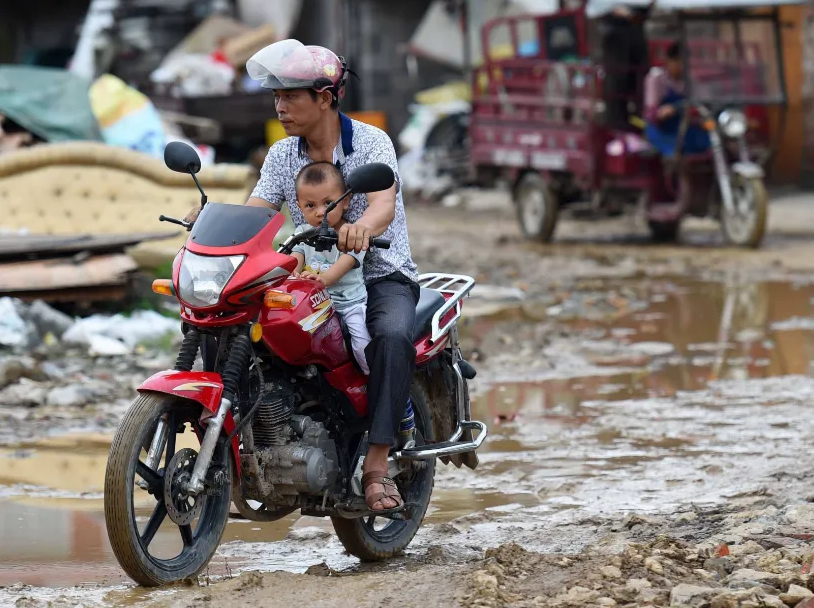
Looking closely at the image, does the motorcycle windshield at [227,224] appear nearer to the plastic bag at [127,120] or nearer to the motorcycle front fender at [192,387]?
the motorcycle front fender at [192,387]

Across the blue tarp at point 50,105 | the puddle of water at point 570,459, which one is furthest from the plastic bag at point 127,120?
the puddle of water at point 570,459

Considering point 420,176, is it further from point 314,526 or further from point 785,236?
point 314,526

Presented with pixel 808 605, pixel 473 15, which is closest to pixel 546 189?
pixel 473 15

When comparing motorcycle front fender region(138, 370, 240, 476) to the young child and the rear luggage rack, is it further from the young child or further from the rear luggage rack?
the rear luggage rack

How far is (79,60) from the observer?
22.1 m

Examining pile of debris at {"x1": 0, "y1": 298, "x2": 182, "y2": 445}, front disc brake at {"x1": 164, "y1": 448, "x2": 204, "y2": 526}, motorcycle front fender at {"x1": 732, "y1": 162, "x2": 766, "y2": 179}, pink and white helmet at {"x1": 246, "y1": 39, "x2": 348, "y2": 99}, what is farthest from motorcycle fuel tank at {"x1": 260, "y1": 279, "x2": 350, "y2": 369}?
motorcycle front fender at {"x1": 732, "y1": 162, "x2": 766, "y2": 179}

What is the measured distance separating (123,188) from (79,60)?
11403 millimetres

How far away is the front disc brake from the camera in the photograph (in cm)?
422

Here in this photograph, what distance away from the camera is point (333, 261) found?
477 centimetres

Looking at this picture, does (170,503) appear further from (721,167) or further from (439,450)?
(721,167)

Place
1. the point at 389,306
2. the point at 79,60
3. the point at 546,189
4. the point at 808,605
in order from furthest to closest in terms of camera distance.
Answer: the point at 79,60
the point at 546,189
the point at 389,306
the point at 808,605

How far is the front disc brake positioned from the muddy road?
0.76 ft

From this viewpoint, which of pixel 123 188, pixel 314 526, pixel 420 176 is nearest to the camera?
pixel 314 526

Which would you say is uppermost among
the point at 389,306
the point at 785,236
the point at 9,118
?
the point at 9,118
